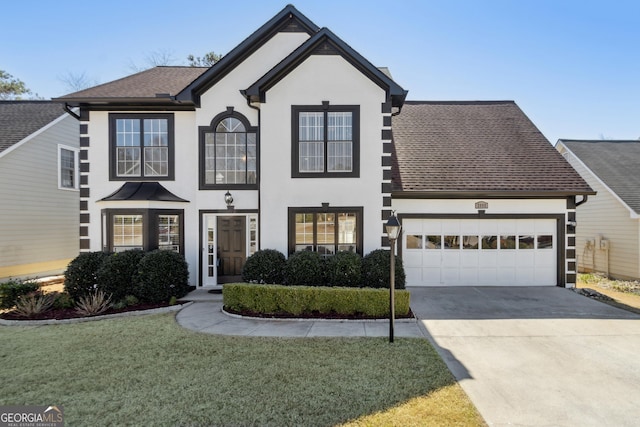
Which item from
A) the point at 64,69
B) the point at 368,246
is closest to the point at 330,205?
the point at 368,246

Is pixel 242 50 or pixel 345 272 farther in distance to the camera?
pixel 242 50

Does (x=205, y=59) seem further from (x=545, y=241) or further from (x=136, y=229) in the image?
(x=545, y=241)

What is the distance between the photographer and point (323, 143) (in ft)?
30.9

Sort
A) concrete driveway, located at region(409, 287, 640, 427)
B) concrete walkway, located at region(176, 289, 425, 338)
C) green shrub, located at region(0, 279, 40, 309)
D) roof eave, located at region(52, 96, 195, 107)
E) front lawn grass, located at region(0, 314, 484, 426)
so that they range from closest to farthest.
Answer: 1. front lawn grass, located at region(0, 314, 484, 426)
2. concrete driveway, located at region(409, 287, 640, 427)
3. concrete walkway, located at region(176, 289, 425, 338)
4. green shrub, located at region(0, 279, 40, 309)
5. roof eave, located at region(52, 96, 195, 107)

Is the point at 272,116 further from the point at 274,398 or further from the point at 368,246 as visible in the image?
the point at 274,398

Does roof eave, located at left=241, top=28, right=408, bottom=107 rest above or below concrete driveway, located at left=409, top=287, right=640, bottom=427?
above

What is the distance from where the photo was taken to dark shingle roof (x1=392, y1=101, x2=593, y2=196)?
10555mm

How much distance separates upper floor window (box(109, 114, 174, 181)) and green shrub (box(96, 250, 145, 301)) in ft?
9.28

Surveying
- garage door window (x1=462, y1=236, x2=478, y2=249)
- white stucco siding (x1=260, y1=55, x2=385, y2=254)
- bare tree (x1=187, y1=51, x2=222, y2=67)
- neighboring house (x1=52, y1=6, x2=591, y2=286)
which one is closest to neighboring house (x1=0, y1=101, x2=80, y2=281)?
neighboring house (x1=52, y1=6, x2=591, y2=286)

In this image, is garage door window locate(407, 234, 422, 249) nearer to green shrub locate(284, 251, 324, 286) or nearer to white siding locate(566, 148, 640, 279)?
green shrub locate(284, 251, 324, 286)

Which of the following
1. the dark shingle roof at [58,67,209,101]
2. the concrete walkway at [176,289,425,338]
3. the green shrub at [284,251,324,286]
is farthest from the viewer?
the dark shingle roof at [58,67,209,101]

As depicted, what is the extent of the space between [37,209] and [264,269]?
10.7 meters

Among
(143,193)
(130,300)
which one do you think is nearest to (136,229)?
(143,193)

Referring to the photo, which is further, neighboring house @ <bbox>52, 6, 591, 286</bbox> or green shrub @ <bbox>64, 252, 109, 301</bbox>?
neighboring house @ <bbox>52, 6, 591, 286</bbox>
